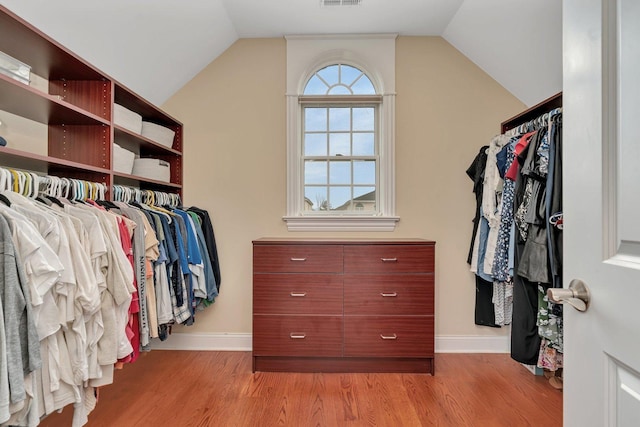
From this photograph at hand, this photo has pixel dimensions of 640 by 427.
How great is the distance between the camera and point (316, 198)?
2.83 metres

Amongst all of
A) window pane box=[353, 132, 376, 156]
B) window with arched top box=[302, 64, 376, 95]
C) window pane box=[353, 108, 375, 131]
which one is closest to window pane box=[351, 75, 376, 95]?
window with arched top box=[302, 64, 376, 95]

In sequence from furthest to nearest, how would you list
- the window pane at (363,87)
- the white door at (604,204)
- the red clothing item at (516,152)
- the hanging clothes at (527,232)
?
the window pane at (363,87)
the red clothing item at (516,152)
the hanging clothes at (527,232)
the white door at (604,204)

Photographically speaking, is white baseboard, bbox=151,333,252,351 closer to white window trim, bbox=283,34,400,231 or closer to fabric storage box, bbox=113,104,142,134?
white window trim, bbox=283,34,400,231

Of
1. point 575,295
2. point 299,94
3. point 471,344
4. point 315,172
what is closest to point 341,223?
point 315,172

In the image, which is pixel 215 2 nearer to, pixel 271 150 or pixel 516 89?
pixel 271 150

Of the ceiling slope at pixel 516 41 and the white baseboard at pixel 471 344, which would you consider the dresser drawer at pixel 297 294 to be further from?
the ceiling slope at pixel 516 41

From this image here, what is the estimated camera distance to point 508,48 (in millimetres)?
2312

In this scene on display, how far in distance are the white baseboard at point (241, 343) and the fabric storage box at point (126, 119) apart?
1.67 meters

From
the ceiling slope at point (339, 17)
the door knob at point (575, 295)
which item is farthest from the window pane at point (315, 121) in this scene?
the door knob at point (575, 295)

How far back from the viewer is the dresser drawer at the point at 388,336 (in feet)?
7.39

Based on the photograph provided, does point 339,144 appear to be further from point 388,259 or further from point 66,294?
point 66,294

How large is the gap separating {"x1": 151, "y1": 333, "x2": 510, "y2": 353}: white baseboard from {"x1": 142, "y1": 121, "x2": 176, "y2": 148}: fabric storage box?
5.18 feet

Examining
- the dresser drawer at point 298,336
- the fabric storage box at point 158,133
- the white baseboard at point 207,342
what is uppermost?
the fabric storage box at point 158,133

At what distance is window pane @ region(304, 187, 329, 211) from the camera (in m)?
2.82
